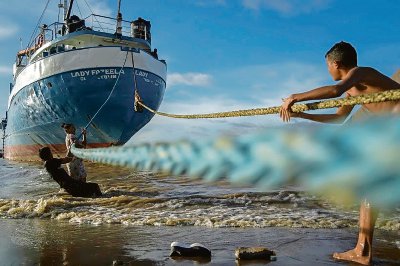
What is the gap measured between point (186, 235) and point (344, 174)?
3950 mm

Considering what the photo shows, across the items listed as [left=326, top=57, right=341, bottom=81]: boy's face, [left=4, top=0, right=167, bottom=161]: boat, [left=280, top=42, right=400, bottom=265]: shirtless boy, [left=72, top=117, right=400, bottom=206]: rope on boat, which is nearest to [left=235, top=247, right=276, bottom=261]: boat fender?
[left=280, top=42, right=400, bottom=265]: shirtless boy

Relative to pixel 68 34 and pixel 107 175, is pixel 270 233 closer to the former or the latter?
pixel 107 175

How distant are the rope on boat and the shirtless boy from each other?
1143mm

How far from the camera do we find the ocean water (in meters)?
3.60

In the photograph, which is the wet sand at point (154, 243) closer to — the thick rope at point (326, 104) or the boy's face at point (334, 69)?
the thick rope at point (326, 104)

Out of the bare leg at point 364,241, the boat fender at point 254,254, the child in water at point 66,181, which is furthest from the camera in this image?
the child in water at point 66,181

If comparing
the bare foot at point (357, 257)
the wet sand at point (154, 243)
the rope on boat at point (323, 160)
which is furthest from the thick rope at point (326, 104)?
the bare foot at point (357, 257)

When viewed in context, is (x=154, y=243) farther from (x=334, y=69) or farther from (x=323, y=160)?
(x=323, y=160)

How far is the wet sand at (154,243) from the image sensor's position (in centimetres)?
345

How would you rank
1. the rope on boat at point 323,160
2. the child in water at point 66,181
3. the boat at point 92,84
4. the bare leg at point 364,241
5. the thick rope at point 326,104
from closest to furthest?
the rope on boat at point 323,160
the thick rope at point 326,104
the bare leg at point 364,241
the child in water at point 66,181
the boat at point 92,84

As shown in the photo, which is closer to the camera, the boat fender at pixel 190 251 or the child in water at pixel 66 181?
the boat fender at pixel 190 251

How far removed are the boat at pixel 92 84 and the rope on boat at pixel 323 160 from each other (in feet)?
51.8

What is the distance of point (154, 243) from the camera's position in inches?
162

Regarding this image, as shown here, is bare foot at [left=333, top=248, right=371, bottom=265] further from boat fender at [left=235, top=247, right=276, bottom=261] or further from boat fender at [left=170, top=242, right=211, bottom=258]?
boat fender at [left=170, top=242, right=211, bottom=258]
